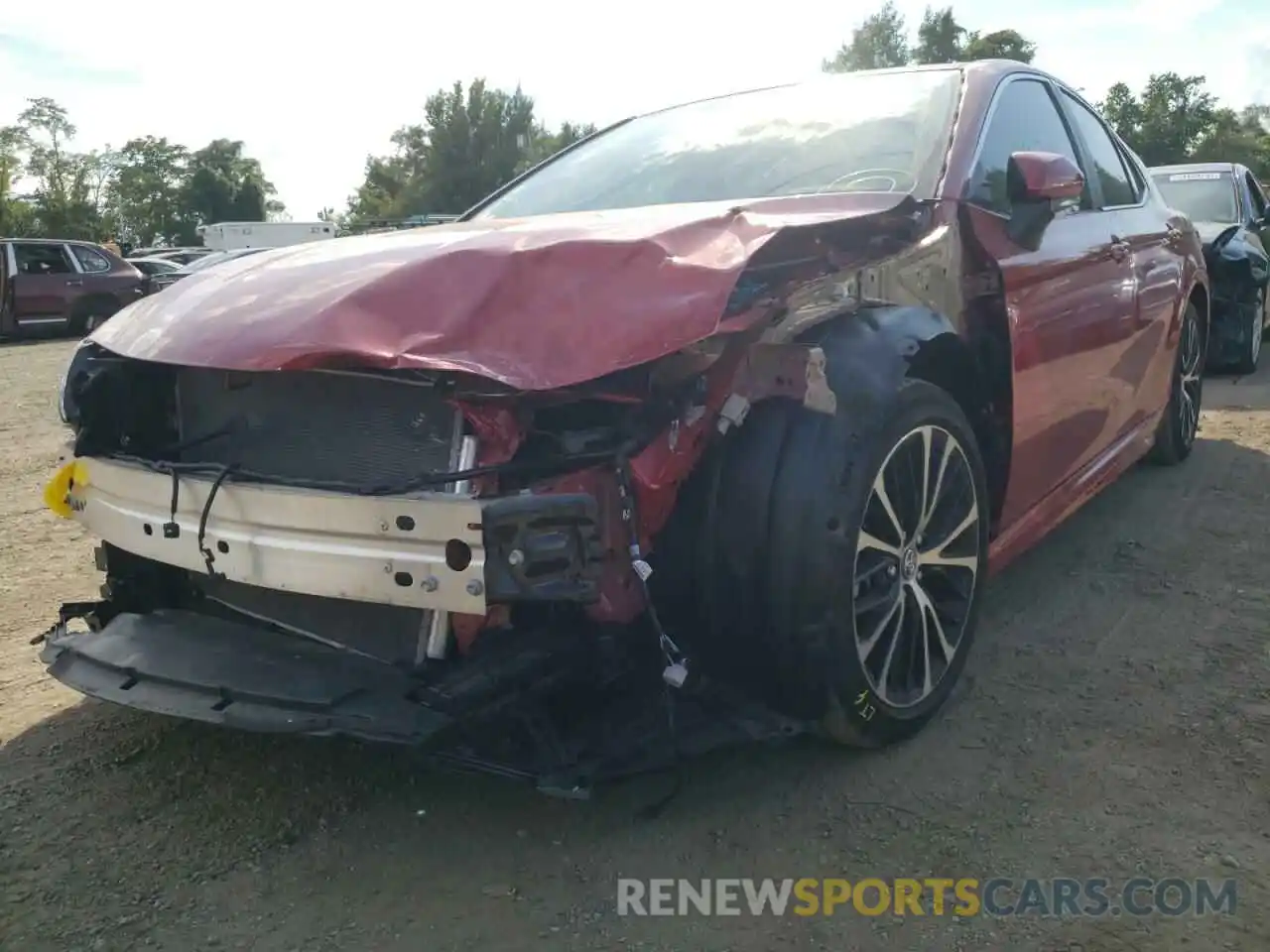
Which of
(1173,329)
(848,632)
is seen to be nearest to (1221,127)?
(1173,329)

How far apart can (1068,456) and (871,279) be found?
1378 millimetres

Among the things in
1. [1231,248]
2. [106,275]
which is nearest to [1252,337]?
Result: [1231,248]

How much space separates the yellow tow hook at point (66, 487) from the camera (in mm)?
2672

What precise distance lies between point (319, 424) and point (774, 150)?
1.65 metres

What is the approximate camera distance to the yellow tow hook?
8.77 feet

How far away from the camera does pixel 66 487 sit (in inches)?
107

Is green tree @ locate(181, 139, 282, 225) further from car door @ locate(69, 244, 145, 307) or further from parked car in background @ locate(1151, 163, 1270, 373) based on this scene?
parked car in background @ locate(1151, 163, 1270, 373)

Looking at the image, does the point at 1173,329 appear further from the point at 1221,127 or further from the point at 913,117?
the point at 1221,127

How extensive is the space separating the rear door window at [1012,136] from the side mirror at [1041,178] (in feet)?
0.19

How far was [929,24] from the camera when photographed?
63125mm

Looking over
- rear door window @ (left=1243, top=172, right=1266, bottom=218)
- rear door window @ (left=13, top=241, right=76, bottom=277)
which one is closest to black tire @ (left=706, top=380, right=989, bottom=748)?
rear door window @ (left=1243, top=172, right=1266, bottom=218)

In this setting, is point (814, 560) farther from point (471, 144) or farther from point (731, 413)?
point (471, 144)

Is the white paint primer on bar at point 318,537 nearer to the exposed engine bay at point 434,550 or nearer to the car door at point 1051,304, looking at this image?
the exposed engine bay at point 434,550

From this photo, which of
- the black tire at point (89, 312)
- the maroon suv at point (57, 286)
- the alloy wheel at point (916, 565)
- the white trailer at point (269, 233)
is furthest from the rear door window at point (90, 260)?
the alloy wheel at point (916, 565)
